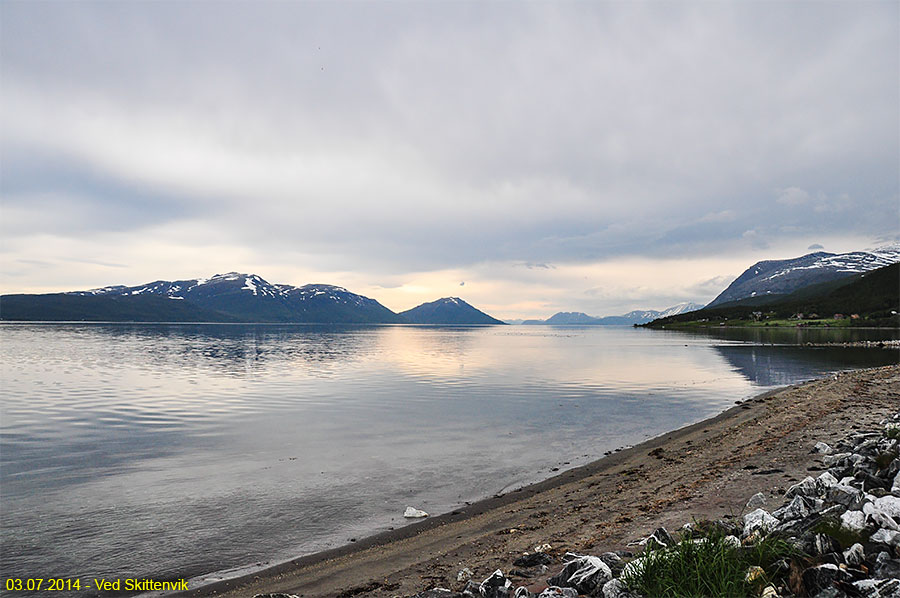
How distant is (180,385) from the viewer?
46000 mm

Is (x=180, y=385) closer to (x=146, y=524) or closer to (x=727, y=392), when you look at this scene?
(x=146, y=524)

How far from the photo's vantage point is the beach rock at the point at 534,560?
31.7ft

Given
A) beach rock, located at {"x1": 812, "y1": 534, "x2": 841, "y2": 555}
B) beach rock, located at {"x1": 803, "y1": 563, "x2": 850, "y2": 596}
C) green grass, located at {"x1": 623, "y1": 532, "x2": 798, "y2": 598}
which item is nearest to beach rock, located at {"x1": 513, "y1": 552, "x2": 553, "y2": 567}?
green grass, located at {"x1": 623, "y1": 532, "x2": 798, "y2": 598}

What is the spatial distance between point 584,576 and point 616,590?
2.21 ft

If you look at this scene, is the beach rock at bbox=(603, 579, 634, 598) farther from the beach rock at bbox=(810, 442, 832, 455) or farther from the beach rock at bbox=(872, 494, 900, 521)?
the beach rock at bbox=(810, 442, 832, 455)

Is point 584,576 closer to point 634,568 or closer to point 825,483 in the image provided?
point 634,568

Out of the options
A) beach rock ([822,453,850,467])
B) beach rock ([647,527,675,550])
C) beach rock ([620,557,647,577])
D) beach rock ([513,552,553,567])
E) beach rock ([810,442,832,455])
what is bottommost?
beach rock ([513,552,553,567])

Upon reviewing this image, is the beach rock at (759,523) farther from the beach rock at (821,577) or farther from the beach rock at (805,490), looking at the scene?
the beach rock at (805,490)

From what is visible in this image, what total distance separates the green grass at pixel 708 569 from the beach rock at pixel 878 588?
2.86 ft

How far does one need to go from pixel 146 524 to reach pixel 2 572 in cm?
322

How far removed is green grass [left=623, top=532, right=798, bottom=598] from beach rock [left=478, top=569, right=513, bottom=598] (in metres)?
1.83

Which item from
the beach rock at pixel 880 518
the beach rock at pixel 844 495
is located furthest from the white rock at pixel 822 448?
the beach rock at pixel 880 518

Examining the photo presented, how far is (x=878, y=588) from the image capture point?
5.89 meters

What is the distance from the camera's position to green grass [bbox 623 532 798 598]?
21.7 feet
